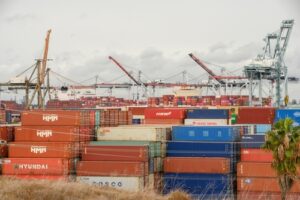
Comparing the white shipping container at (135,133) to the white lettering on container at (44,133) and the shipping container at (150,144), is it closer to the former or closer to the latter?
the shipping container at (150,144)

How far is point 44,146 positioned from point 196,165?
8308 millimetres

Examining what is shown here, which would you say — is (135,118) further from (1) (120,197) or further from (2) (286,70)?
(1) (120,197)

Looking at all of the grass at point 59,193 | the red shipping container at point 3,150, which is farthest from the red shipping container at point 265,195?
the grass at point 59,193

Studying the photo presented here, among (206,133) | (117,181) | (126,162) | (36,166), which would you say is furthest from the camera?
(206,133)

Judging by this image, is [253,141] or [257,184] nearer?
[257,184]

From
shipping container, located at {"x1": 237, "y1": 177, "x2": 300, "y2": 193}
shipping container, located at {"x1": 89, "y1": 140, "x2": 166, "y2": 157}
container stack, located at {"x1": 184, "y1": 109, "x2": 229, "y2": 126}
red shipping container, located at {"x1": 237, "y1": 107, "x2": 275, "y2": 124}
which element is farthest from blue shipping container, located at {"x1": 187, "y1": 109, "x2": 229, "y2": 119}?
shipping container, located at {"x1": 237, "y1": 177, "x2": 300, "y2": 193}

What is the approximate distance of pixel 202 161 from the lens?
2842cm

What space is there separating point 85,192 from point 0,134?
18383 millimetres

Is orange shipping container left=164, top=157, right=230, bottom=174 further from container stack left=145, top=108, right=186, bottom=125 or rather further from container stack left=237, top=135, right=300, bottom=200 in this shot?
container stack left=145, top=108, right=186, bottom=125

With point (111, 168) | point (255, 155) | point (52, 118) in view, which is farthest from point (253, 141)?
point (52, 118)

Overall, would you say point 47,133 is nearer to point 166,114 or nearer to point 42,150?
point 42,150

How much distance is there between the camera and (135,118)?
55.6m

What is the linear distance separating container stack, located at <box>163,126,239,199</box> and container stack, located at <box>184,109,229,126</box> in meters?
8.19

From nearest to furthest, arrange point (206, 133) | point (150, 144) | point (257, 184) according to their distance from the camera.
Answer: point (257, 184), point (150, 144), point (206, 133)
